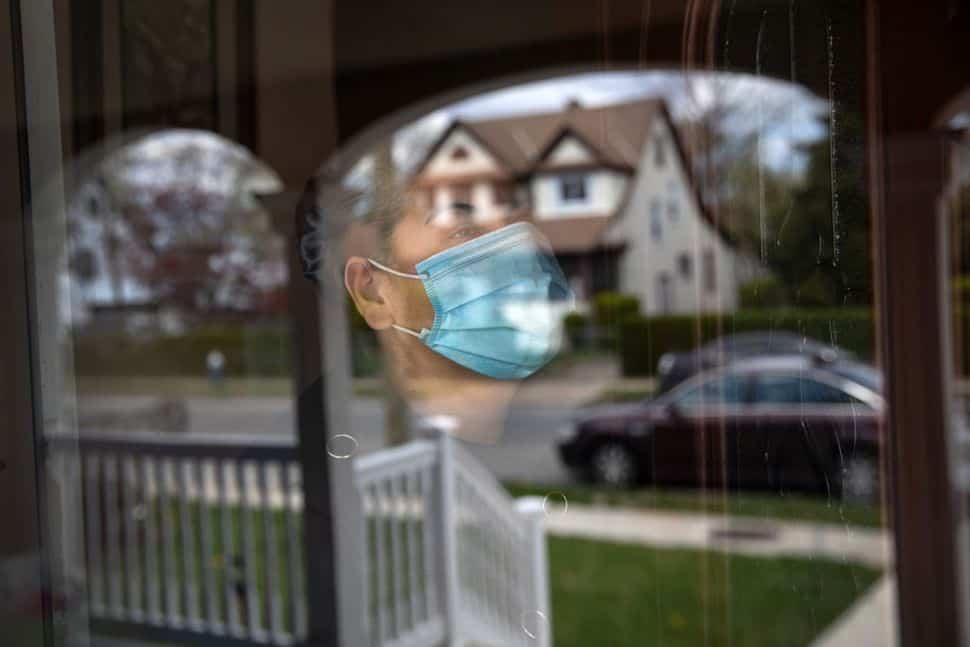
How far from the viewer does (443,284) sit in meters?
0.76

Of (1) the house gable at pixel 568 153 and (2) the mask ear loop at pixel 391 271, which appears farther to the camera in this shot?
(1) the house gable at pixel 568 153

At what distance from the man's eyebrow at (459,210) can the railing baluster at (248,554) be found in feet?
2.90

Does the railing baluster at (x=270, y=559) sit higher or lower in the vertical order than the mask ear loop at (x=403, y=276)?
lower

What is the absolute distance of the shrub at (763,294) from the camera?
82 centimetres

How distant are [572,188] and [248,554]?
1.12 m

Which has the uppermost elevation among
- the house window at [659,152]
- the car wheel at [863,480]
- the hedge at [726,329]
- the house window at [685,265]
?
the house window at [659,152]

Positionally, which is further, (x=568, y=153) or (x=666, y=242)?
(x=568, y=153)

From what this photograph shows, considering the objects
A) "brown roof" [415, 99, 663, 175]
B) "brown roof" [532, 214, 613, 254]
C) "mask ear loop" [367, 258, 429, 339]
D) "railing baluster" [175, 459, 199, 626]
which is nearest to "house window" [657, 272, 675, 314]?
"brown roof" [532, 214, 613, 254]

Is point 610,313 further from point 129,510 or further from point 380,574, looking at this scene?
point 129,510

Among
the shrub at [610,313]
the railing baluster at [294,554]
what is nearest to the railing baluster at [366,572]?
the railing baluster at [294,554]

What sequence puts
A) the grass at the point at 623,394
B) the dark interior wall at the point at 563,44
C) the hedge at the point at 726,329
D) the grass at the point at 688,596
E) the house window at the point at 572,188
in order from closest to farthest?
the dark interior wall at the point at 563,44, the hedge at the point at 726,329, the grass at the point at 688,596, the house window at the point at 572,188, the grass at the point at 623,394

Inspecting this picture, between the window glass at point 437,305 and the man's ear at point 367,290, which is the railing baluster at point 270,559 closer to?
the window glass at point 437,305

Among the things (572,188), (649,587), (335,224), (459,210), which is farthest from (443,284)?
(649,587)

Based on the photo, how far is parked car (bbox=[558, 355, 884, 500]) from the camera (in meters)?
0.82
